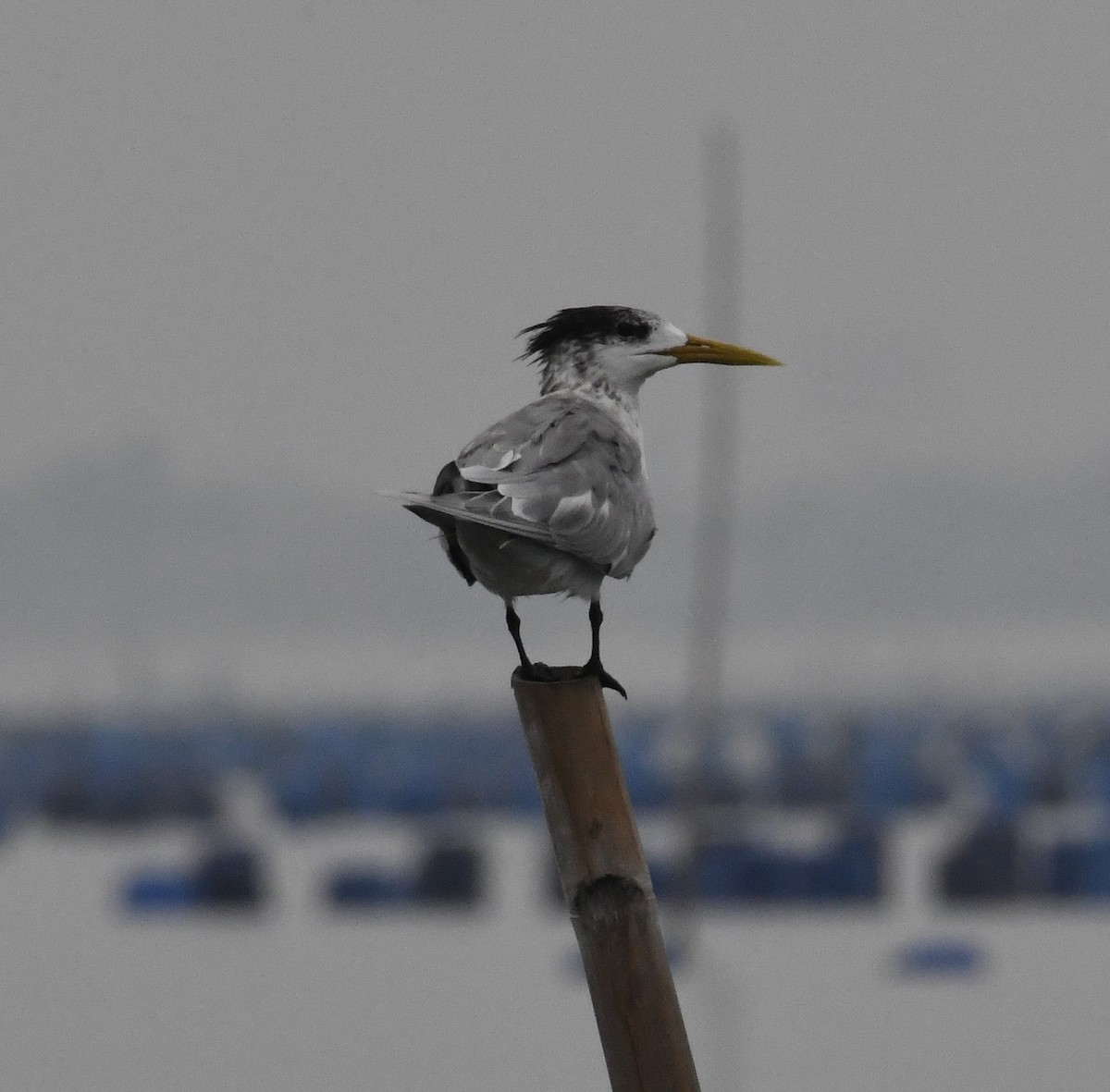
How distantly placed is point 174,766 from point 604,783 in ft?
112

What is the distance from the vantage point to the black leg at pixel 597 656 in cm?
389

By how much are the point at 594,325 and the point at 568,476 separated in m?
0.56

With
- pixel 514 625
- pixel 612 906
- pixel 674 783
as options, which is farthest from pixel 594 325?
pixel 674 783

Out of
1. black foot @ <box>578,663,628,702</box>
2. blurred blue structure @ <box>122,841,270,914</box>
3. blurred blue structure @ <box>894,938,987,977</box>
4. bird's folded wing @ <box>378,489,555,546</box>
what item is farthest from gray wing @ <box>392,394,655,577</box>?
blurred blue structure @ <box>122,841,270,914</box>

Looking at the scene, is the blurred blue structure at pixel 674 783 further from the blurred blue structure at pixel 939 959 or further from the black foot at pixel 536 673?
the black foot at pixel 536 673

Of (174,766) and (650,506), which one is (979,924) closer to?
(650,506)

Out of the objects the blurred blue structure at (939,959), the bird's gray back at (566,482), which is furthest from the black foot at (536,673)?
the blurred blue structure at (939,959)

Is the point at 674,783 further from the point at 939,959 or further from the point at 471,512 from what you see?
the point at 471,512

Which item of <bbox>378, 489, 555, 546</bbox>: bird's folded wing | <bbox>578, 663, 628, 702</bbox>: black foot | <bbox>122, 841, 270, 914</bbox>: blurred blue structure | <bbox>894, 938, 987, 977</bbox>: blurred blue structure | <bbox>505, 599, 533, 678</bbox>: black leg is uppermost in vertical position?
<bbox>378, 489, 555, 546</bbox>: bird's folded wing

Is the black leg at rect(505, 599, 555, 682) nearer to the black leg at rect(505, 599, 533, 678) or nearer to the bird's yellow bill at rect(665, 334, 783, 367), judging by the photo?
the black leg at rect(505, 599, 533, 678)

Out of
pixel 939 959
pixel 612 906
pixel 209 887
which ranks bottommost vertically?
pixel 939 959

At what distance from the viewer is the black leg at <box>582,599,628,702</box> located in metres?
3.89

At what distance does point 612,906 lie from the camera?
12.0ft

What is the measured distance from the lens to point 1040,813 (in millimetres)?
30031
